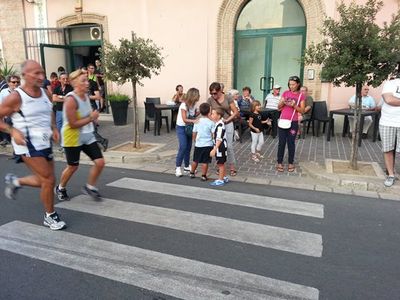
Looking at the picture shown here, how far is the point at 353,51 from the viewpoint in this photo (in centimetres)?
575

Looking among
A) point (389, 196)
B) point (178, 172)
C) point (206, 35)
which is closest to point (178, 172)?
point (178, 172)

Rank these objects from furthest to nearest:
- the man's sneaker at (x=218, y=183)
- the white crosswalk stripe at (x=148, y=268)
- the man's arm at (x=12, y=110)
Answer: the man's sneaker at (x=218, y=183)
the man's arm at (x=12, y=110)
the white crosswalk stripe at (x=148, y=268)

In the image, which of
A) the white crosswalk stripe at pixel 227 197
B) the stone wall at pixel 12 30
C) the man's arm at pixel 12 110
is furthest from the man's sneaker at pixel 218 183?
the stone wall at pixel 12 30

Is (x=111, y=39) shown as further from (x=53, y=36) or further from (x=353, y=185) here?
(x=353, y=185)

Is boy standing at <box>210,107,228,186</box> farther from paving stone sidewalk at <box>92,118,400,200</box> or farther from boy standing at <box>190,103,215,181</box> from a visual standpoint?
paving stone sidewalk at <box>92,118,400,200</box>

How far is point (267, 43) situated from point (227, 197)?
300 inches

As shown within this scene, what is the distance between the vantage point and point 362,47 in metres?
5.66

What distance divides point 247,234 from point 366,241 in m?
1.30

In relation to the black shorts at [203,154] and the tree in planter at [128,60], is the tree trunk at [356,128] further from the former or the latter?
the tree in planter at [128,60]

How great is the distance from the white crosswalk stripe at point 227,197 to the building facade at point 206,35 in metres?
6.19

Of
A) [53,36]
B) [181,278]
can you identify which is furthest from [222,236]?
[53,36]

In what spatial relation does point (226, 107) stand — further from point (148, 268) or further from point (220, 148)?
point (148, 268)

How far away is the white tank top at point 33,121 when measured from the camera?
12.5 feet

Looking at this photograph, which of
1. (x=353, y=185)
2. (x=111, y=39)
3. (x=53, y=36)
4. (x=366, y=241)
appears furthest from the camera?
(x=53, y=36)
